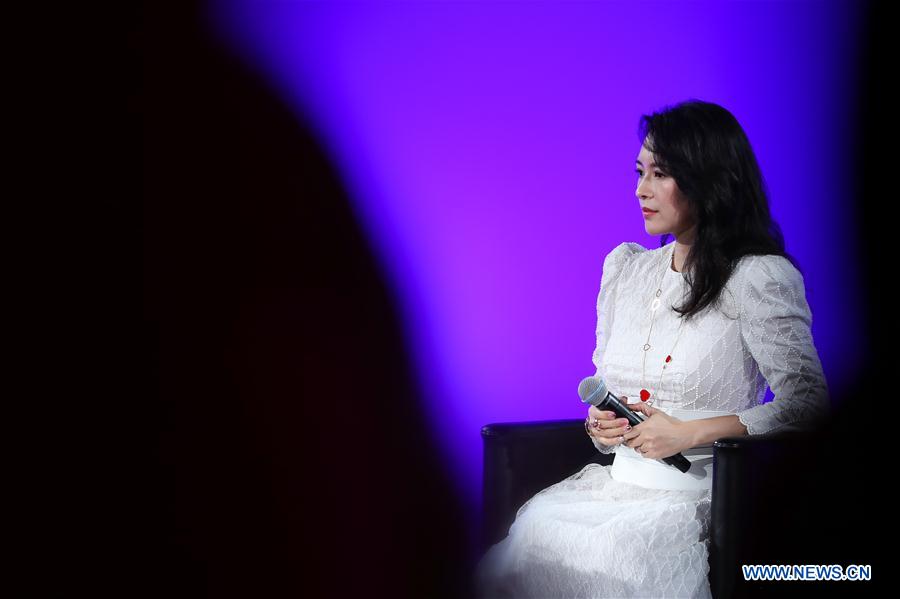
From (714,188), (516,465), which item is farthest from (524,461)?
(714,188)

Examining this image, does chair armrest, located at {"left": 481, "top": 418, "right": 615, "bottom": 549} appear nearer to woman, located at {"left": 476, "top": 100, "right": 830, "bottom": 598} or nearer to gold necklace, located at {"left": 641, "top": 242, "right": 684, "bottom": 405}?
woman, located at {"left": 476, "top": 100, "right": 830, "bottom": 598}

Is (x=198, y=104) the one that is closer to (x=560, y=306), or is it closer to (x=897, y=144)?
(x=560, y=306)

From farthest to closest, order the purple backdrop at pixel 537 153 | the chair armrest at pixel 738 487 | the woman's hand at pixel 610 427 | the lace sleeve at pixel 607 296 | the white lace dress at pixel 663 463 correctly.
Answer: the purple backdrop at pixel 537 153 → the lace sleeve at pixel 607 296 → the woman's hand at pixel 610 427 → the white lace dress at pixel 663 463 → the chair armrest at pixel 738 487

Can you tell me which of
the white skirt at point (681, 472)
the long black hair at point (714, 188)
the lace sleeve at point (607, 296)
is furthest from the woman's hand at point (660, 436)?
the lace sleeve at point (607, 296)

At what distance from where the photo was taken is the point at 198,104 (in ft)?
7.82

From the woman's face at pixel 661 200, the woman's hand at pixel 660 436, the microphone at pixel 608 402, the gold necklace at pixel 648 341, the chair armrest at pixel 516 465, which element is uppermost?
the woman's face at pixel 661 200

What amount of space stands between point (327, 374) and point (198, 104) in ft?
2.82

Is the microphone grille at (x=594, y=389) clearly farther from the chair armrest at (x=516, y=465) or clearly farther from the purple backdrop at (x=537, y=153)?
the purple backdrop at (x=537, y=153)

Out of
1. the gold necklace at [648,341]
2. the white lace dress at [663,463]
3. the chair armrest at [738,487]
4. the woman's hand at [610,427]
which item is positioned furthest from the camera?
the gold necklace at [648,341]

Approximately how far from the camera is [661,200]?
1.98 m

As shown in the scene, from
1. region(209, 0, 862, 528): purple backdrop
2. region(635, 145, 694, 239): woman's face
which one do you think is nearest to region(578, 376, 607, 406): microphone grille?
region(635, 145, 694, 239): woman's face

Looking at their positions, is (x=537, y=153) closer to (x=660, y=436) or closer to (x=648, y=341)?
(x=648, y=341)

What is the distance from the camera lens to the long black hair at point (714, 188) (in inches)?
75.8

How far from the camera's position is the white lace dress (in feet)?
5.63
